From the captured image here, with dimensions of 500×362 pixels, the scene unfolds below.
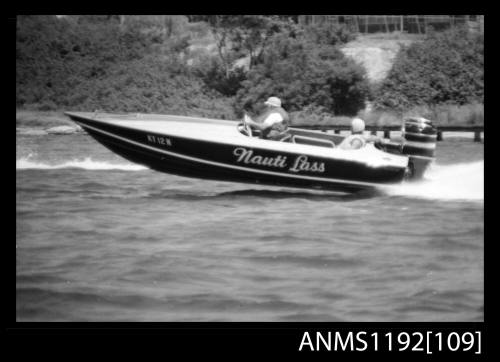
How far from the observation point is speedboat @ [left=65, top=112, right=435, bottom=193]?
6.75 meters

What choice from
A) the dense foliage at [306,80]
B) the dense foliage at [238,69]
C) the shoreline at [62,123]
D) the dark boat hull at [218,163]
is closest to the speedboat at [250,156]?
the dark boat hull at [218,163]

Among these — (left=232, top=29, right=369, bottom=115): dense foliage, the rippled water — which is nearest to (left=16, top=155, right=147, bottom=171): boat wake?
the rippled water

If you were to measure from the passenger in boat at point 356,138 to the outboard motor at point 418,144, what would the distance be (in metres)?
0.33

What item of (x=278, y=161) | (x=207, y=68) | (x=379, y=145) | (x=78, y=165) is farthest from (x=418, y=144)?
(x=78, y=165)

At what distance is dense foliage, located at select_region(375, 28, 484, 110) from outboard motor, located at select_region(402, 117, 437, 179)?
0.87m

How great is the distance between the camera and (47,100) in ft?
21.9

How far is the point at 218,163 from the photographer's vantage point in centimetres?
681

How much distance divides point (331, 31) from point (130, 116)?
249 centimetres

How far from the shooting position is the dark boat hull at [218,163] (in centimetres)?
677

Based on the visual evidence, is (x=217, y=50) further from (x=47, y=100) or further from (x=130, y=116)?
(x=47, y=100)

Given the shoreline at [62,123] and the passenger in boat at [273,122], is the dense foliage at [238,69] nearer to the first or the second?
Answer: the shoreline at [62,123]

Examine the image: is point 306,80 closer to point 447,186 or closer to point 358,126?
point 358,126
